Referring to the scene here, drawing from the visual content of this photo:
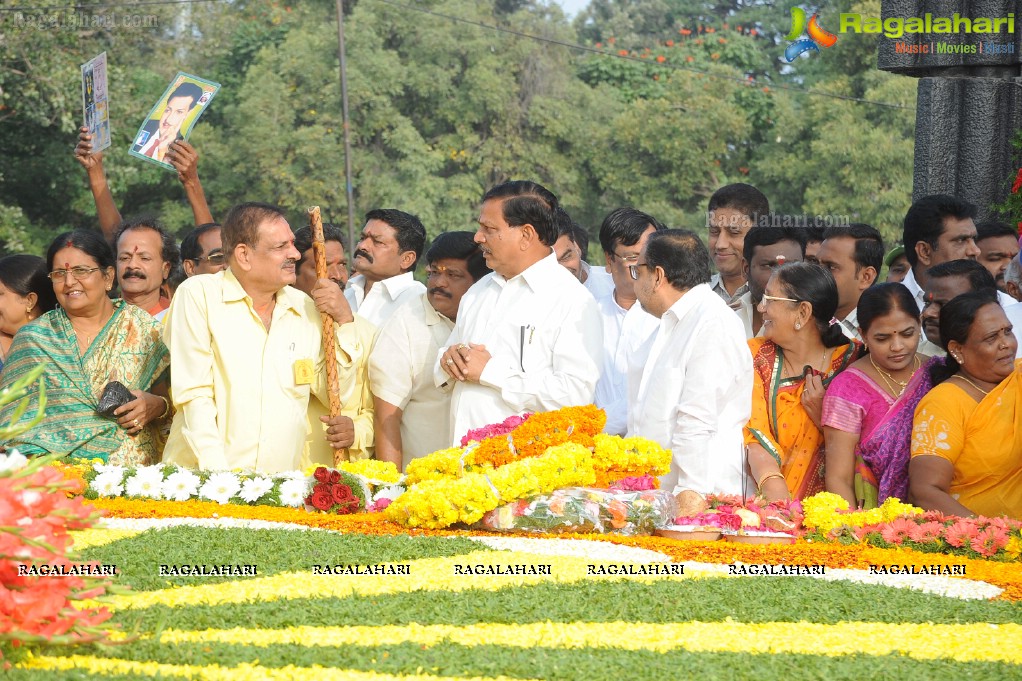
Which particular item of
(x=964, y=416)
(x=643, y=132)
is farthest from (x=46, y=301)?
(x=643, y=132)

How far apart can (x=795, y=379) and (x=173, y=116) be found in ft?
13.3

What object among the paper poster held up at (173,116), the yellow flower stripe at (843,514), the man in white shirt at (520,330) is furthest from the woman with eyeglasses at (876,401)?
the paper poster held up at (173,116)

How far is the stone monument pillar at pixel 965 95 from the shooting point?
26.7ft

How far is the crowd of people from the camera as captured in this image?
17.4 feet

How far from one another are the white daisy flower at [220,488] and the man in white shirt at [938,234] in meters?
3.89

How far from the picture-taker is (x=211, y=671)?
3262 mm

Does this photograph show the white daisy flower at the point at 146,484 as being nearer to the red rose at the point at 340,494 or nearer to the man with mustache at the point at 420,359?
the red rose at the point at 340,494

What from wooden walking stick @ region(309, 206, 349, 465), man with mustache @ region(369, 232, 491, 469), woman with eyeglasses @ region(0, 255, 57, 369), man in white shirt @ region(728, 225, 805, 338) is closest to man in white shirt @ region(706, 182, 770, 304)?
man in white shirt @ region(728, 225, 805, 338)

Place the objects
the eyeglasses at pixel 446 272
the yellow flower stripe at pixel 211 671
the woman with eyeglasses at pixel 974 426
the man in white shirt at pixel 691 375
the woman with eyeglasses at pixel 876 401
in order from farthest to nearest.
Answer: the eyeglasses at pixel 446 272, the woman with eyeglasses at pixel 876 401, the man in white shirt at pixel 691 375, the woman with eyeglasses at pixel 974 426, the yellow flower stripe at pixel 211 671

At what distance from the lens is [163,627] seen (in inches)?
142

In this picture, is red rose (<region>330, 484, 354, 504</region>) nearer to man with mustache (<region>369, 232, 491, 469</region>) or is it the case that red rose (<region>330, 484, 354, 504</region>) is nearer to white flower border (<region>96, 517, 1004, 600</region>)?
white flower border (<region>96, 517, 1004, 600</region>)

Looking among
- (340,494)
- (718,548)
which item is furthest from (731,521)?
(340,494)

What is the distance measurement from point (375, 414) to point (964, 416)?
2871mm

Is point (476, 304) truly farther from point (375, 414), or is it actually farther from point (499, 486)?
point (499, 486)
